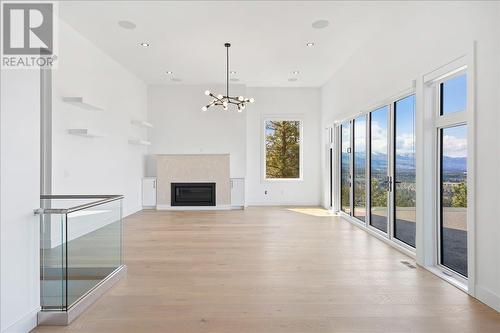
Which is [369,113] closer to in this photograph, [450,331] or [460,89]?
[460,89]

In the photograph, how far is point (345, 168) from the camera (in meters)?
7.63

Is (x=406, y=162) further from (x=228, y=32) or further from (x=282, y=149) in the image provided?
(x=282, y=149)

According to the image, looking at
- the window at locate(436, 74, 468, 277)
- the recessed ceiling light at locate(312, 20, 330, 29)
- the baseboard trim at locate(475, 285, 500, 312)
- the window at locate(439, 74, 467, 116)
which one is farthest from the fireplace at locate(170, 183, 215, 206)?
the baseboard trim at locate(475, 285, 500, 312)

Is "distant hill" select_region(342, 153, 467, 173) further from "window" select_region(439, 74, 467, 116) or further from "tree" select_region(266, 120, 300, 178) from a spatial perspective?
"tree" select_region(266, 120, 300, 178)

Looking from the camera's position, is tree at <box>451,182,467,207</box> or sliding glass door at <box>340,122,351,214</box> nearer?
tree at <box>451,182,467,207</box>

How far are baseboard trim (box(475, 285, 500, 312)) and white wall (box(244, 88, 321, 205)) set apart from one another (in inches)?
268

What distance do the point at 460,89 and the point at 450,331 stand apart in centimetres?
250

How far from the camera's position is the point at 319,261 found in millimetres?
4168

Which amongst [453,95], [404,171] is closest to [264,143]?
[404,171]

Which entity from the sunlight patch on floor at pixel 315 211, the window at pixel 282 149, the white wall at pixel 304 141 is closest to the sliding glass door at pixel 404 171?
the sunlight patch on floor at pixel 315 211

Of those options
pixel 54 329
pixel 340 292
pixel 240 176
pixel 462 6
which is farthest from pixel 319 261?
pixel 240 176

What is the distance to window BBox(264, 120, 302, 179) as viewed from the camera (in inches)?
389

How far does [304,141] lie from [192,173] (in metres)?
3.55

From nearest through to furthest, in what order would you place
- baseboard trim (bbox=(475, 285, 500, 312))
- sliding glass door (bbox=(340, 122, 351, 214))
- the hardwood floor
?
the hardwood floor
baseboard trim (bbox=(475, 285, 500, 312))
sliding glass door (bbox=(340, 122, 351, 214))
